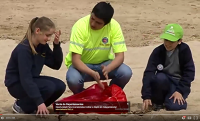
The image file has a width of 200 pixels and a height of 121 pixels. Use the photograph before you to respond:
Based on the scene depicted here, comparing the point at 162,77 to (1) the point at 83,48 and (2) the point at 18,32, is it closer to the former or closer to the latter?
(1) the point at 83,48

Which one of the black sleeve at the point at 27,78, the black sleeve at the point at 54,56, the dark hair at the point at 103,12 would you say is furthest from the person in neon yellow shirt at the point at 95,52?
the black sleeve at the point at 27,78

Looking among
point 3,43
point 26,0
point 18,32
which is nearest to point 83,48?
point 3,43

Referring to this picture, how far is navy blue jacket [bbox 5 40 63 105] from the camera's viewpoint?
4352 millimetres

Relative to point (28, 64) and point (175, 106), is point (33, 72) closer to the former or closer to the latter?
point (28, 64)

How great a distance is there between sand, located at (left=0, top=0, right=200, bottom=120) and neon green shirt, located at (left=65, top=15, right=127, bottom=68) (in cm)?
67

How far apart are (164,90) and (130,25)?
4932mm

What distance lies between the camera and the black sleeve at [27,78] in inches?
171

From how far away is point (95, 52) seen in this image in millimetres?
4848

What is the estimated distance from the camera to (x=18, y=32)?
8.70 m

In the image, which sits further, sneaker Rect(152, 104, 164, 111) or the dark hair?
sneaker Rect(152, 104, 164, 111)

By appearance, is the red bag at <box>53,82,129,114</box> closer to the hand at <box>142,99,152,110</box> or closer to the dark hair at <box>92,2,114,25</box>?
the hand at <box>142,99,152,110</box>

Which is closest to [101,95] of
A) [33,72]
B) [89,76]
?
[89,76]

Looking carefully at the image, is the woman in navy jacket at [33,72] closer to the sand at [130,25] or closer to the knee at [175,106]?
the sand at [130,25]

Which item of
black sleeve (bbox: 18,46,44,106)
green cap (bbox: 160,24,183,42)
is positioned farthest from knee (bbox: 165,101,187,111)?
black sleeve (bbox: 18,46,44,106)
